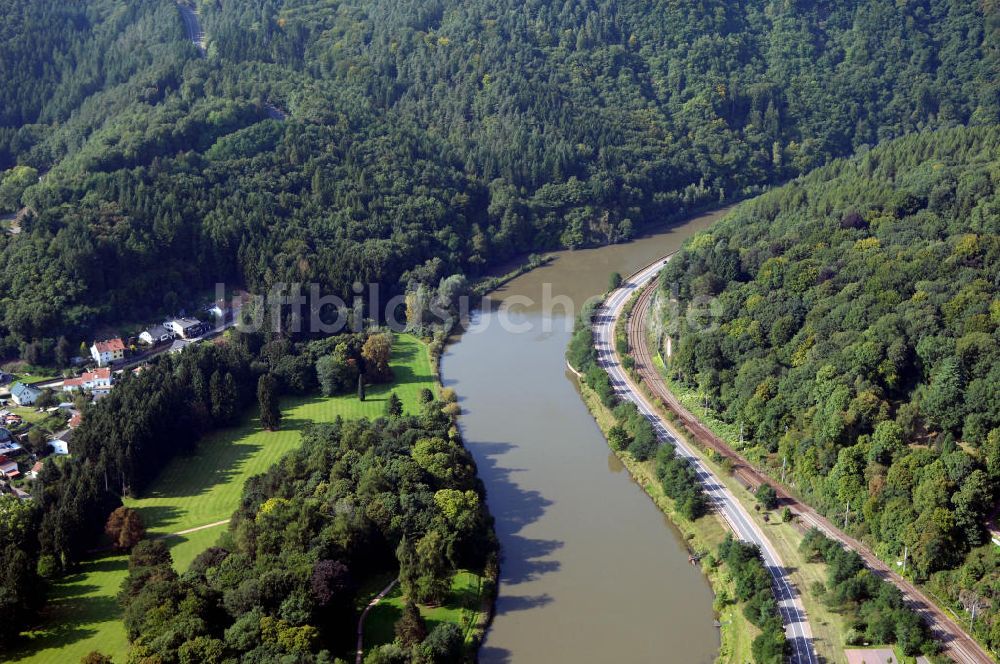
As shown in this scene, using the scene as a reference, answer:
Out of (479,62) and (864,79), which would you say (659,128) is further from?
(864,79)

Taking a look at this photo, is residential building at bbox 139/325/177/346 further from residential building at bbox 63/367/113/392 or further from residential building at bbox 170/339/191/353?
residential building at bbox 63/367/113/392

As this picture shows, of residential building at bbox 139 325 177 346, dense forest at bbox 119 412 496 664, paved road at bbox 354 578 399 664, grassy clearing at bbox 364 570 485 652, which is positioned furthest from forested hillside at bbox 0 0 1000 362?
grassy clearing at bbox 364 570 485 652

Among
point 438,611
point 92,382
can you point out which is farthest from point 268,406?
point 438,611

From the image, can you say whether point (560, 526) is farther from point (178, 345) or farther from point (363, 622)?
point (178, 345)

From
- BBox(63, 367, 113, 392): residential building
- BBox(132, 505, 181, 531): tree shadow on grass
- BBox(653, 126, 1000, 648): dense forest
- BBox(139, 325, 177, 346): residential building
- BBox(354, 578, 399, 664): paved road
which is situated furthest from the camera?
BBox(139, 325, 177, 346): residential building

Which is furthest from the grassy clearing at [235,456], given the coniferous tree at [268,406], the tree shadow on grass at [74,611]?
the tree shadow on grass at [74,611]

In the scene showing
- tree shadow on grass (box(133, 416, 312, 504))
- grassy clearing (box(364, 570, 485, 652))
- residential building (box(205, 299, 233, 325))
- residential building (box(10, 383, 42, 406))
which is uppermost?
residential building (box(205, 299, 233, 325))

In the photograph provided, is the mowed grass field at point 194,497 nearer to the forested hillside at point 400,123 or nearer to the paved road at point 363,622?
the paved road at point 363,622
